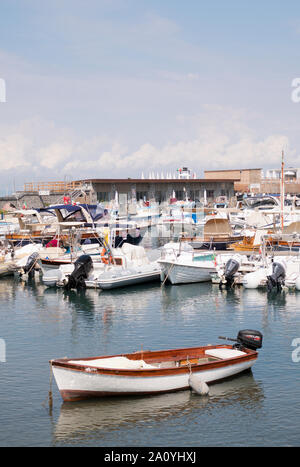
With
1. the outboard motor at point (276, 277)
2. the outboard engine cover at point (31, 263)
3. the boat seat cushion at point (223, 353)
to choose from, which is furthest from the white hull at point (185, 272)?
the boat seat cushion at point (223, 353)

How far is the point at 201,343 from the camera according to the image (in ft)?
77.6

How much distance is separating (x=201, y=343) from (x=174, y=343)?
3.87 feet

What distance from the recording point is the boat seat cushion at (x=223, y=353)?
19648mm

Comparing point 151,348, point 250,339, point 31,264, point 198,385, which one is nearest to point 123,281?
point 31,264

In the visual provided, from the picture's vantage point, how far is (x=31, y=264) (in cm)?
4412

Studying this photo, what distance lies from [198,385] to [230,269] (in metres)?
19.7

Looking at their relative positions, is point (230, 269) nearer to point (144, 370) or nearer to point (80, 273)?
point (80, 273)

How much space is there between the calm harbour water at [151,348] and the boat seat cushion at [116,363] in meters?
1.08

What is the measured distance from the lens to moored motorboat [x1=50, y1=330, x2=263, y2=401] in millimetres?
17172

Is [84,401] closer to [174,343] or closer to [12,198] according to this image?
[174,343]

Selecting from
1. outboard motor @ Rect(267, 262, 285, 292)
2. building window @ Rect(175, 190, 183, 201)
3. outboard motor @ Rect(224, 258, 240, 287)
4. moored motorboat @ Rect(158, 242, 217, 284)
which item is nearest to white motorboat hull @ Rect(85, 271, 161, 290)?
moored motorboat @ Rect(158, 242, 217, 284)

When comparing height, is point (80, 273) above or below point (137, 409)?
above
